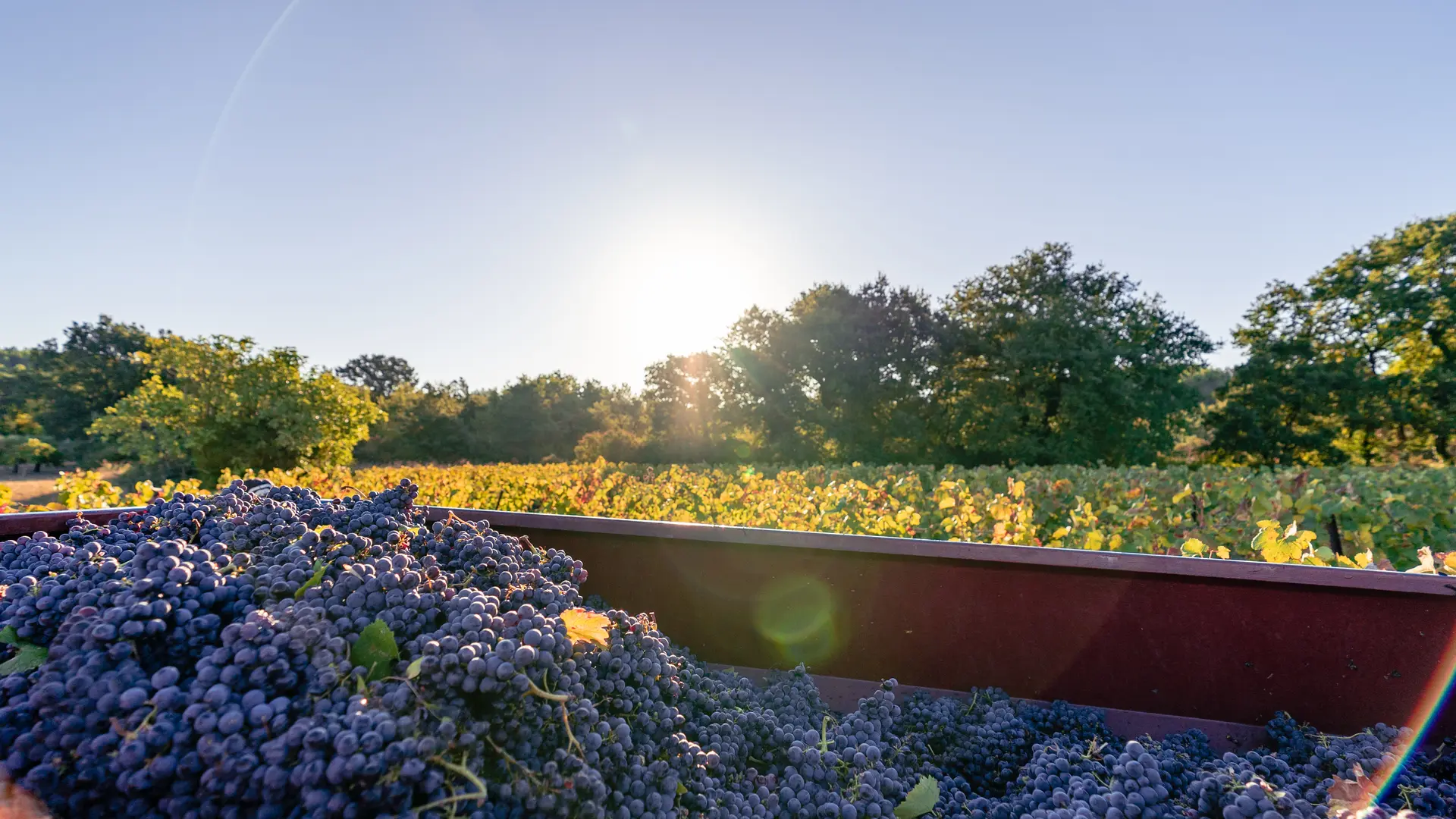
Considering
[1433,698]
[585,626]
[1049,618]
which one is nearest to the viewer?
[585,626]

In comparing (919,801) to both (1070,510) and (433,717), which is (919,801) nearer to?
(433,717)

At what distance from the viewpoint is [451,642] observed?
1143 millimetres

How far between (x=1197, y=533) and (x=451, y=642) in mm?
4601

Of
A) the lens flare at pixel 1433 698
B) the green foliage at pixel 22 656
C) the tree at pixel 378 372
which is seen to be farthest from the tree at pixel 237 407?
the tree at pixel 378 372

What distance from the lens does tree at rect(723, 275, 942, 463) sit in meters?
23.4

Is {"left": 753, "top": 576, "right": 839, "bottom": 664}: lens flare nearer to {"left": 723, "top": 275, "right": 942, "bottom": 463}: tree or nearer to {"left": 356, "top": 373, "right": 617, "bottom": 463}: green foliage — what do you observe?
{"left": 723, "top": 275, "right": 942, "bottom": 463}: tree

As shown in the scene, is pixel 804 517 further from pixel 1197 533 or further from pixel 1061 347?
pixel 1061 347

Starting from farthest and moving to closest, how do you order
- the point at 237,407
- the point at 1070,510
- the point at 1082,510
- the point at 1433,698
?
1. the point at 237,407
2. the point at 1070,510
3. the point at 1082,510
4. the point at 1433,698

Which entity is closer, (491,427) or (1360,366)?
(1360,366)

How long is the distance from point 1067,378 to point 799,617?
2263 cm

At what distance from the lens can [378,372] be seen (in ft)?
201

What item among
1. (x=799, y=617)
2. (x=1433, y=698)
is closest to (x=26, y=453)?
(x=799, y=617)

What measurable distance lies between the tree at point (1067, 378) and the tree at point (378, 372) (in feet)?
172

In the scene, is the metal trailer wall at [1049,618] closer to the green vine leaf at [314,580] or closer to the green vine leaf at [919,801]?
the green vine leaf at [919,801]
